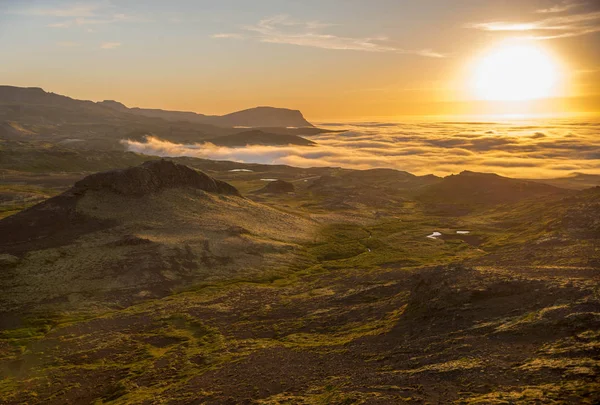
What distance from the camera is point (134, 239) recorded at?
125 m

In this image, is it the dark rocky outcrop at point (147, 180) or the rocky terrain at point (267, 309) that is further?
the dark rocky outcrop at point (147, 180)

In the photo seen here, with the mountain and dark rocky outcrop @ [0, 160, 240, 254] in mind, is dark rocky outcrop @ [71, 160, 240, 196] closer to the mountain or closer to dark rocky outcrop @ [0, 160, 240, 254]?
dark rocky outcrop @ [0, 160, 240, 254]

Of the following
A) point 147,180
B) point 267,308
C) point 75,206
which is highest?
point 147,180

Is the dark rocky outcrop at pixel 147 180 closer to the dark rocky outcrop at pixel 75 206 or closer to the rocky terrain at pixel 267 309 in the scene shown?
the dark rocky outcrop at pixel 75 206

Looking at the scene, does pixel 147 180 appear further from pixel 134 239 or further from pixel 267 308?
pixel 267 308

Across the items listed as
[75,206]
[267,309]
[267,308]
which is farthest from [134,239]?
[267,309]

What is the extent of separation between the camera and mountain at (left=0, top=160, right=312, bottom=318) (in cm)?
10281

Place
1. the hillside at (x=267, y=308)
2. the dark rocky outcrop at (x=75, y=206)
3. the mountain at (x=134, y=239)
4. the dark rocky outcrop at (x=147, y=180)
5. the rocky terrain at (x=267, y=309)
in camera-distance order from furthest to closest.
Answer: the dark rocky outcrop at (x=147, y=180) < the dark rocky outcrop at (x=75, y=206) < the mountain at (x=134, y=239) < the hillside at (x=267, y=308) < the rocky terrain at (x=267, y=309)

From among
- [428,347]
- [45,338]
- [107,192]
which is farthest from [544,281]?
[107,192]

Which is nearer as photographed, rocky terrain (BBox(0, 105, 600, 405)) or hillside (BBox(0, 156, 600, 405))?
rocky terrain (BBox(0, 105, 600, 405))

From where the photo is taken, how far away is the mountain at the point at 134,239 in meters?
103

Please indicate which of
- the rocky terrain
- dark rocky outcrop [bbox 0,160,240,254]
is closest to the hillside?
the rocky terrain

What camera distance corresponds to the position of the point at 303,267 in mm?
126625

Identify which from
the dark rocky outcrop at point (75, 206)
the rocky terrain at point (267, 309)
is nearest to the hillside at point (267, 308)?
the rocky terrain at point (267, 309)
